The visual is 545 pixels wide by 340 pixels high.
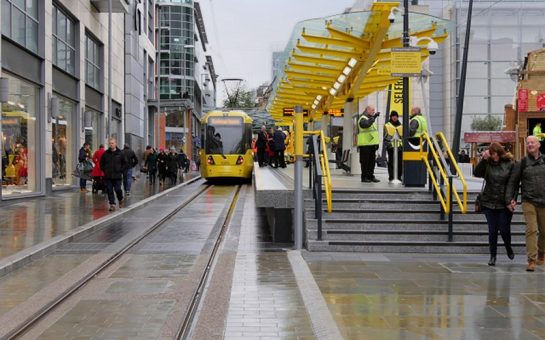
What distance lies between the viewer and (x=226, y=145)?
30109 millimetres

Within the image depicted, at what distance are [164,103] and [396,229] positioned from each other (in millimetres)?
45680

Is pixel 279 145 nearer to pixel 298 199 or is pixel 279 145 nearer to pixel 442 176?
pixel 442 176

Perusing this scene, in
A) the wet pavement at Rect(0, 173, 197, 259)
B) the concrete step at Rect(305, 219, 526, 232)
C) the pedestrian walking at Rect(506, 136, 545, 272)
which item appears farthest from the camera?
the wet pavement at Rect(0, 173, 197, 259)

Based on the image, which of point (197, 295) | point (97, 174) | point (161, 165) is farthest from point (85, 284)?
point (161, 165)

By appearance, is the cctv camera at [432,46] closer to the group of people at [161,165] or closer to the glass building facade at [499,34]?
the group of people at [161,165]

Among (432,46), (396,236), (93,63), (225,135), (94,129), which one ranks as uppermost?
(93,63)

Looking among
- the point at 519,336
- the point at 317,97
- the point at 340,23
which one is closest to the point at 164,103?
the point at 317,97

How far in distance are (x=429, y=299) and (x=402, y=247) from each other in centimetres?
333

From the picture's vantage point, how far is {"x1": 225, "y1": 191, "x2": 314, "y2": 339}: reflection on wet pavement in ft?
19.6

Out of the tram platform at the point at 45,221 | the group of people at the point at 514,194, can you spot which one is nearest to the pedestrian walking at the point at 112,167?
the tram platform at the point at 45,221

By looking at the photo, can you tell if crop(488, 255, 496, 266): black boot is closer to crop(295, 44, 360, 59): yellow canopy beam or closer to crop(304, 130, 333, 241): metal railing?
crop(304, 130, 333, 241): metal railing

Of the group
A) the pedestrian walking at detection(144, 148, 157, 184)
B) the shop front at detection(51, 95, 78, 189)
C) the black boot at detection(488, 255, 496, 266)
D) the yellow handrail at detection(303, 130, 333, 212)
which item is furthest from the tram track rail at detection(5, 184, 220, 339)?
the pedestrian walking at detection(144, 148, 157, 184)

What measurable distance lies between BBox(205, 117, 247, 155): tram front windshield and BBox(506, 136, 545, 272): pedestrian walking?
21194 mm

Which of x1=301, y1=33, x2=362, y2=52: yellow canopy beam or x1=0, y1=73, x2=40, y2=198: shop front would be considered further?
x1=0, y1=73, x2=40, y2=198: shop front
